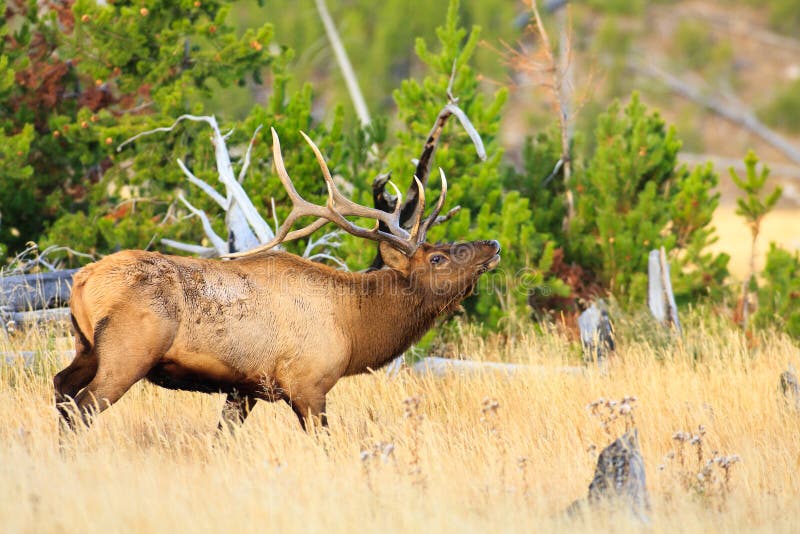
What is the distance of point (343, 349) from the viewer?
6.67 meters

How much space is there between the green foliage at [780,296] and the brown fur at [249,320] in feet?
15.2

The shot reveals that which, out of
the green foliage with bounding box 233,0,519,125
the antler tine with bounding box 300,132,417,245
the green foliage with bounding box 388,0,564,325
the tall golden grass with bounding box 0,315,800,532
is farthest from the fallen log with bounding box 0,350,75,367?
the green foliage with bounding box 233,0,519,125

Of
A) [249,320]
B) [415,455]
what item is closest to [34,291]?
[249,320]

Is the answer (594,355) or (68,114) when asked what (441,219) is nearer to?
(594,355)

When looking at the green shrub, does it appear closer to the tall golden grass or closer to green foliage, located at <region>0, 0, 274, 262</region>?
the tall golden grass

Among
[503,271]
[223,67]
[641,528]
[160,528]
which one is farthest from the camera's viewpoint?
[223,67]

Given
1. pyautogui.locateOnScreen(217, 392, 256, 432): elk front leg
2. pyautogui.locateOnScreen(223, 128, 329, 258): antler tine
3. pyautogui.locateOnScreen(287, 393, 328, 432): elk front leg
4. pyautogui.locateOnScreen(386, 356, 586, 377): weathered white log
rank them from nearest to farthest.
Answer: pyautogui.locateOnScreen(287, 393, 328, 432): elk front leg
pyautogui.locateOnScreen(223, 128, 329, 258): antler tine
pyautogui.locateOnScreen(217, 392, 256, 432): elk front leg
pyautogui.locateOnScreen(386, 356, 586, 377): weathered white log

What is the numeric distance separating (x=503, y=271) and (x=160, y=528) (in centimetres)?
620

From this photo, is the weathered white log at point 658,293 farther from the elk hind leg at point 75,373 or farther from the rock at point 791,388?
the elk hind leg at point 75,373

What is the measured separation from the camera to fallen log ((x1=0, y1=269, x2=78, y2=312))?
8.45m

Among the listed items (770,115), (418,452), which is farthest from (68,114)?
(770,115)

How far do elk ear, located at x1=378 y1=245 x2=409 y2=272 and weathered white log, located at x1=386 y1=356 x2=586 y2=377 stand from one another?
48.8 inches

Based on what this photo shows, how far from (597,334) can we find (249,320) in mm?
3427

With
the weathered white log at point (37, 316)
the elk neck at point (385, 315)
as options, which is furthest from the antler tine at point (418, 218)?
the weathered white log at point (37, 316)
